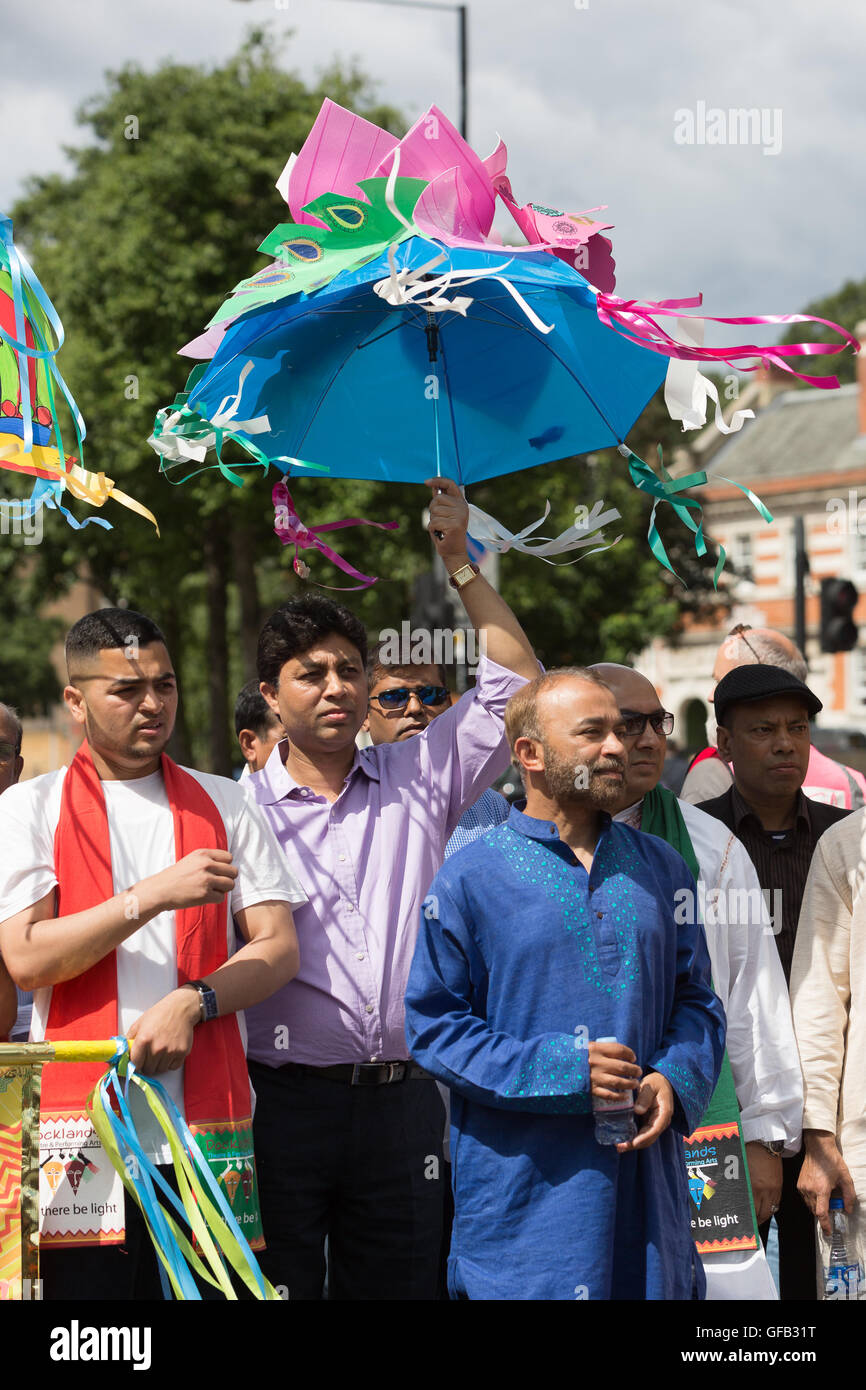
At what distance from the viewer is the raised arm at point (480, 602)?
3793 mm

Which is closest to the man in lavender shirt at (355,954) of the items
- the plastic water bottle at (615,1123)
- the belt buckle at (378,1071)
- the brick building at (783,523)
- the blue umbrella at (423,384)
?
the belt buckle at (378,1071)

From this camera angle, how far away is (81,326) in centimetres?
2075

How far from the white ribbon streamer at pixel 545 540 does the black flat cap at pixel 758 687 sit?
73 cm

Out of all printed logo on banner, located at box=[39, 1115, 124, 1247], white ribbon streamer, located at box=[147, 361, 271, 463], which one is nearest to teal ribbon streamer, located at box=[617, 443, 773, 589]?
white ribbon streamer, located at box=[147, 361, 271, 463]

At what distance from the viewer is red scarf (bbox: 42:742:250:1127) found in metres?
3.33

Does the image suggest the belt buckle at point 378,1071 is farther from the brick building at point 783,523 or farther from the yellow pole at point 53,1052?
the brick building at point 783,523

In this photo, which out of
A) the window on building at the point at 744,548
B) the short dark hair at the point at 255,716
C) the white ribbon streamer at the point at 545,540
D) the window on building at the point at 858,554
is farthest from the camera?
the window on building at the point at 744,548

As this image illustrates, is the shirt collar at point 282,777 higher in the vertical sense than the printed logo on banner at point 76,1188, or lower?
higher

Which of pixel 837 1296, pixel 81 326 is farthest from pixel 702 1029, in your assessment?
pixel 81 326

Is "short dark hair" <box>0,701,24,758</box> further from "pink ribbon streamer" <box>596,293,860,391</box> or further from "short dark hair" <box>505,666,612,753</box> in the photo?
"pink ribbon streamer" <box>596,293,860,391</box>

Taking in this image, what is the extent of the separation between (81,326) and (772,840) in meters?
18.0

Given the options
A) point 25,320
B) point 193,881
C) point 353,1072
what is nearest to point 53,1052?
point 193,881

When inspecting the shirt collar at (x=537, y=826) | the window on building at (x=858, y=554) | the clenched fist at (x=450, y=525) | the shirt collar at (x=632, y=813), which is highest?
the window on building at (x=858, y=554)
